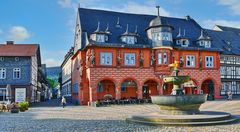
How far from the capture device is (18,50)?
4569 cm

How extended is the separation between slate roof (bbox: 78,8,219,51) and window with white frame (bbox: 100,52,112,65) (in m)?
1.18

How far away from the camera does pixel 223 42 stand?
191ft

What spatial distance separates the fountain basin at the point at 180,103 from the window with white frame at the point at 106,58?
847 inches

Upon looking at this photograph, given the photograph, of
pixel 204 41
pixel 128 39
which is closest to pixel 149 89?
pixel 128 39

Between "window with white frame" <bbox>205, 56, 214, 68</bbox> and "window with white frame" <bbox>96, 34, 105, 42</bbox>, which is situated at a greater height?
"window with white frame" <bbox>96, 34, 105, 42</bbox>

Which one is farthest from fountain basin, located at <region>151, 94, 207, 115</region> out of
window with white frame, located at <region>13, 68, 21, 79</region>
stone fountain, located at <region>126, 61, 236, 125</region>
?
window with white frame, located at <region>13, 68, 21, 79</region>

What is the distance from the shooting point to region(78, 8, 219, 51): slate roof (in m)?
42.9

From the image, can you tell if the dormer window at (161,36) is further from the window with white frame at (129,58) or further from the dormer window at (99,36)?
the dormer window at (99,36)

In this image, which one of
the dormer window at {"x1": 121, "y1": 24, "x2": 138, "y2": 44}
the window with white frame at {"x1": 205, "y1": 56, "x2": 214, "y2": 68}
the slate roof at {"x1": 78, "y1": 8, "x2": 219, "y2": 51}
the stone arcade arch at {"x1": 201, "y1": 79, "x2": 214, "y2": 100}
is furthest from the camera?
the stone arcade arch at {"x1": 201, "y1": 79, "x2": 214, "y2": 100}

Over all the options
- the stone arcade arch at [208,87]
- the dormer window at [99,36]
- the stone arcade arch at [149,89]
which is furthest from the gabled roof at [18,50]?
the stone arcade arch at [208,87]

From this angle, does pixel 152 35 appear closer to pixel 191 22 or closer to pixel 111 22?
pixel 111 22

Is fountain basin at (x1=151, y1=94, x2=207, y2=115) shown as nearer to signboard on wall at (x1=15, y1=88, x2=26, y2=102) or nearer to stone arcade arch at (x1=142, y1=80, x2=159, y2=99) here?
stone arcade arch at (x1=142, y1=80, x2=159, y2=99)

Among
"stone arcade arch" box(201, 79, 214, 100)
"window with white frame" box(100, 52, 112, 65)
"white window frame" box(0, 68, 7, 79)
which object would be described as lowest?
"stone arcade arch" box(201, 79, 214, 100)

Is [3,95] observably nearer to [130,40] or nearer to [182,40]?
[130,40]
